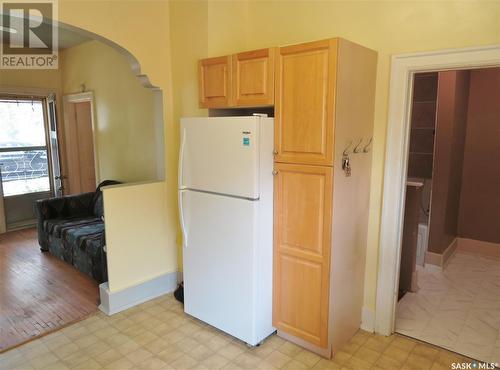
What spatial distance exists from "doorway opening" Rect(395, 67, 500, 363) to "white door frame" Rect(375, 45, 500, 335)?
493mm

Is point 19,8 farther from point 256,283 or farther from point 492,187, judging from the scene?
point 492,187

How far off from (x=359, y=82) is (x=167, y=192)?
1.93 m

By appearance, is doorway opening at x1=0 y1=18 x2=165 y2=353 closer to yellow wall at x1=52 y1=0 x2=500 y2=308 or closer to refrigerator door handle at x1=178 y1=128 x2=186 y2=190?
yellow wall at x1=52 y1=0 x2=500 y2=308

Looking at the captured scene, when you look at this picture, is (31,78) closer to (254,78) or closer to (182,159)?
(182,159)

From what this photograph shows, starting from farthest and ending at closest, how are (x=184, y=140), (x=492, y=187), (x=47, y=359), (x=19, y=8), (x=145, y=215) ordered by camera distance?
(x=492, y=187)
(x=145, y=215)
(x=184, y=140)
(x=47, y=359)
(x=19, y=8)

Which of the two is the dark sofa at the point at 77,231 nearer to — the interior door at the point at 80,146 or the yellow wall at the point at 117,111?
the yellow wall at the point at 117,111

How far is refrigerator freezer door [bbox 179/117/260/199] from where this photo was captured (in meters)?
2.32

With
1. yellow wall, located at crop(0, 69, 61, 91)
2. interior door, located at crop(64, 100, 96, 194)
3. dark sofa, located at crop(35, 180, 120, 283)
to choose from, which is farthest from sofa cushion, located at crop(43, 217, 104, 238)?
yellow wall, located at crop(0, 69, 61, 91)

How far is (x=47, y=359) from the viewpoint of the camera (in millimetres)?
2438

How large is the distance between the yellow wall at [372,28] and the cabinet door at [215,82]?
Answer: 0.54ft

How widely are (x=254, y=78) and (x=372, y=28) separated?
2.83 feet

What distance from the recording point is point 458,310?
10.0 ft

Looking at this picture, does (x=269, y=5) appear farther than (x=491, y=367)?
Yes

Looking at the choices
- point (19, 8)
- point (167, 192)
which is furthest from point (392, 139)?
point (19, 8)
